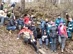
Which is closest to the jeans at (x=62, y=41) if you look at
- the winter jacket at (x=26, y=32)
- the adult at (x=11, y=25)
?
the winter jacket at (x=26, y=32)

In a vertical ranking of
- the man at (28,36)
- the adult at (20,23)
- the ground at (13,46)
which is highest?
the adult at (20,23)

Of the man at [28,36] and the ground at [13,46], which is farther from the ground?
the man at [28,36]

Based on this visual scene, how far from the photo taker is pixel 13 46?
52.6ft

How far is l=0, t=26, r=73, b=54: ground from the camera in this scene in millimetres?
15491

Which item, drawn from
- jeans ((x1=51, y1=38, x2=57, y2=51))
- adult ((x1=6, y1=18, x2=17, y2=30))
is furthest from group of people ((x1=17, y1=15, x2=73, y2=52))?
adult ((x1=6, y1=18, x2=17, y2=30))

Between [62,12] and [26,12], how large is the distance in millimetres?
3453

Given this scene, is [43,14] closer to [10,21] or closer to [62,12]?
[62,12]

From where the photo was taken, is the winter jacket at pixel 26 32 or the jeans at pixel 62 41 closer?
the winter jacket at pixel 26 32

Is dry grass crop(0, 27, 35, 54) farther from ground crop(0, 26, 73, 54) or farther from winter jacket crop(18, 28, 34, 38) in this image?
winter jacket crop(18, 28, 34, 38)

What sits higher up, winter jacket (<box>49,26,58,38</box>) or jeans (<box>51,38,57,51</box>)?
winter jacket (<box>49,26,58,38</box>)

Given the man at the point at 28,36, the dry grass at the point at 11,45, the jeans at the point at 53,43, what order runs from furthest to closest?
the jeans at the point at 53,43
the man at the point at 28,36
the dry grass at the point at 11,45

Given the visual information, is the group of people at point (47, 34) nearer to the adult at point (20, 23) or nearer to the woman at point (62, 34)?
the woman at point (62, 34)

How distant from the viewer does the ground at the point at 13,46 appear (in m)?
15.5

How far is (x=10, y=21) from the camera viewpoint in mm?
17578
